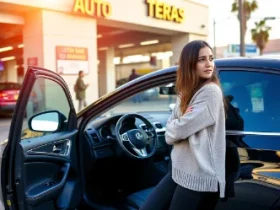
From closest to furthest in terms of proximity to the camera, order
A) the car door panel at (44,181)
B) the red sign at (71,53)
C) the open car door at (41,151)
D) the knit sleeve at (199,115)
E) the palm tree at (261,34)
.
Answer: the knit sleeve at (199,115) → the open car door at (41,151) → the car door panel at (44,181) → the red sign at (71,53) → the palm tree at (261,34)

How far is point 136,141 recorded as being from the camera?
2.98 m

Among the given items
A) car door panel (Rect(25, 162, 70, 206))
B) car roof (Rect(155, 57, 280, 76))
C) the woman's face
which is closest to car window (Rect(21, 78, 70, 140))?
car door panel (Rect(25, 162, 70, 206))

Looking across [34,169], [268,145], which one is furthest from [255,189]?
[34,169]

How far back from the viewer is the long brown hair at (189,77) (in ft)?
5.98

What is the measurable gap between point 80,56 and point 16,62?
591 inches

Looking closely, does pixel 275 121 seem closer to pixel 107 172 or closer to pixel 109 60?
pixel 107 172

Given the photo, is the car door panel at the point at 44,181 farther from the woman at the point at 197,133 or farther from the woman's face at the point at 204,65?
the woman's face at the point at 204,65

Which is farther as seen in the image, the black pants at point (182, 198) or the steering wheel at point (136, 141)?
the steering wheel at point (136, 141)

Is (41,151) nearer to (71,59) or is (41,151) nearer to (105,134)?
(105,134)

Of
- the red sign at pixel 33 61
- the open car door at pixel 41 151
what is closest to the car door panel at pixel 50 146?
the open car door at pixel 41 151

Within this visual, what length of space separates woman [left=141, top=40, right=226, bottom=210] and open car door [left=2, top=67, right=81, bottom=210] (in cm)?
91

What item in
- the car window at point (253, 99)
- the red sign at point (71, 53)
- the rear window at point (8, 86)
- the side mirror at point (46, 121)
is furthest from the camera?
the red sign at point (71, 53)

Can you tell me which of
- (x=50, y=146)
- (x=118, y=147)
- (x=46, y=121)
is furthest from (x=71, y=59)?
(x=50, y=146)

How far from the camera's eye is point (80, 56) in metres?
15.0
